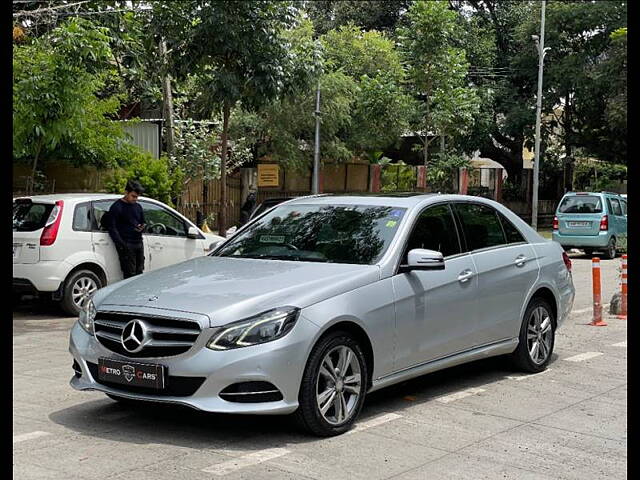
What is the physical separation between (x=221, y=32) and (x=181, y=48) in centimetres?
131

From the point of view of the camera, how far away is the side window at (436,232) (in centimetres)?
732

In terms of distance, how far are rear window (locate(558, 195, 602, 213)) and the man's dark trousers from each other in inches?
594

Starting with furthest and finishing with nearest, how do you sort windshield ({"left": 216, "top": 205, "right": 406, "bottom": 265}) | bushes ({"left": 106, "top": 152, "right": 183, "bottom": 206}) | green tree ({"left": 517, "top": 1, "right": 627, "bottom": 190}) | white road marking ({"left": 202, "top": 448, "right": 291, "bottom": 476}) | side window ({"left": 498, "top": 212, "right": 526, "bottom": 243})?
1. green tree ({"left": 517, "top": 1, "right": 627, "bottom": 190})
2. bushes ({"left": 106, "top": 152, "right": 183, "bottom": 206})
3. side window ({"left": 498, "top": 212, "right": 526, "bottom": 243})
4. windshield ({"left": 216, "top": 205, "right": 406, "bottom": 265})
5. white road marking ({"left": 202, "top": 448, "right": 291, "bottom": 476})

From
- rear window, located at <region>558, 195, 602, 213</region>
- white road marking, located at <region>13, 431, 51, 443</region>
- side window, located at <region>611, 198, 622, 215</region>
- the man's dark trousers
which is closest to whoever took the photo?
white road marking, located at <region>13, 431, 51, 443</region>

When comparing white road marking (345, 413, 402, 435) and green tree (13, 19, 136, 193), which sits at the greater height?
green tree (13, 19, 136, 193)

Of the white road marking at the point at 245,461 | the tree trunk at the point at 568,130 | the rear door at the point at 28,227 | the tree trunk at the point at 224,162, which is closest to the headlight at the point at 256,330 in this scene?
the white road marking at the point at 245,461

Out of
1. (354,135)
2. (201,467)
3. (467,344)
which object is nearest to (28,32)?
(467,344)

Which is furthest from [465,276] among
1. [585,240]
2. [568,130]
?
[568,130]

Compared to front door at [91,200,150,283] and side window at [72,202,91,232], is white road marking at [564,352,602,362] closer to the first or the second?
front door at [91,200,150,283]

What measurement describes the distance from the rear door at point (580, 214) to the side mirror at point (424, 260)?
718 inches

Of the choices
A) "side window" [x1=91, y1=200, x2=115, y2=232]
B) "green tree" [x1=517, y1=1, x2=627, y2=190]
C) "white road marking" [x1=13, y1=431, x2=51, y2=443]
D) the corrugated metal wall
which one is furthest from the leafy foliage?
"green tree" [x1=517, y1=1, x2=627, y2=190]

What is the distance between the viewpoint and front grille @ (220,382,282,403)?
5.83 m

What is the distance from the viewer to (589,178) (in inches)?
1849
